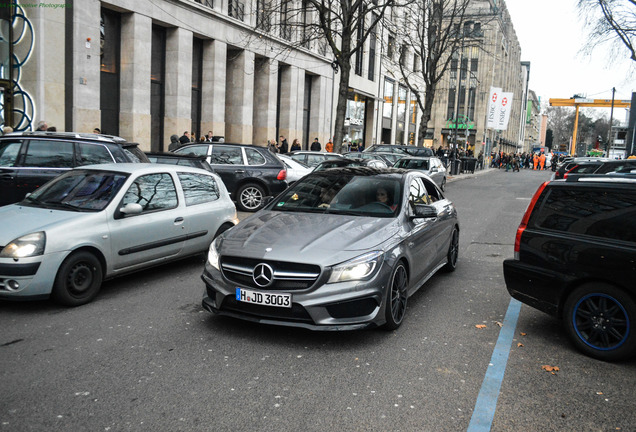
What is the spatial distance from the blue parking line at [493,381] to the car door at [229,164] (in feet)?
30.3

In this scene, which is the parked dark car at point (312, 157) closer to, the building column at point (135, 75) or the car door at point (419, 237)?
the building column at point (135, 75)

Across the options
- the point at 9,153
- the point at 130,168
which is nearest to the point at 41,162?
the point at 9,153

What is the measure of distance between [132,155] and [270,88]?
20995mm

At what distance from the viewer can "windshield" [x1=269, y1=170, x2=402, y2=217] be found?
6004 millimetres

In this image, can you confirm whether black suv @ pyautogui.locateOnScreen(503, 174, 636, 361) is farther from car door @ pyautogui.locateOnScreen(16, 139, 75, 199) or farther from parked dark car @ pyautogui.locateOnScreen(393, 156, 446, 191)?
parked dark car @ pyautogui.locateOnScreen(393, 156, 446, 191)

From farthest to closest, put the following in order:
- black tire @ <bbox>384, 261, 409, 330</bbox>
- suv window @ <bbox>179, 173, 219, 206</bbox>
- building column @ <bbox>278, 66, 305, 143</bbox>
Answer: building column @ <bbox>278, 66, 305, 143</bbox> < suv window @ <bbox>179, 173, 219, 206</bbox> < black tire @ <bbox>384, 261, 409, 330</bbox>

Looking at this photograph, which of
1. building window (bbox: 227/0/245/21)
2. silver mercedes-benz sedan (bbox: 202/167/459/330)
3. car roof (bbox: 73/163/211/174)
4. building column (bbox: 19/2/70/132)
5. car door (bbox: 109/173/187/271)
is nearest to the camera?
silver mercedes-benz sedan (bbox: 202/167/459/330)

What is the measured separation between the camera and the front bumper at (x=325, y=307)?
4.62 meters

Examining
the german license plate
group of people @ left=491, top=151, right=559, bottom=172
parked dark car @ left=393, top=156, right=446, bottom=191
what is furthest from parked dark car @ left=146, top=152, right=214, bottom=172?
group of people @ left=491, top=151, right=559, bottom=172

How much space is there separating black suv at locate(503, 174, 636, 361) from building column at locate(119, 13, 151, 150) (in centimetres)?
1841

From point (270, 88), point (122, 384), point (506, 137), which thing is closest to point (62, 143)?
point (122, 384)

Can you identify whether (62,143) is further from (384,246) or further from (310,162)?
(310,162)

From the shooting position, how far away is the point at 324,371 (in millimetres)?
4277

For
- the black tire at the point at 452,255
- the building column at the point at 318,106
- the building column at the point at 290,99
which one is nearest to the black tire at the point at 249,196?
the black tire at the point at 452,255
